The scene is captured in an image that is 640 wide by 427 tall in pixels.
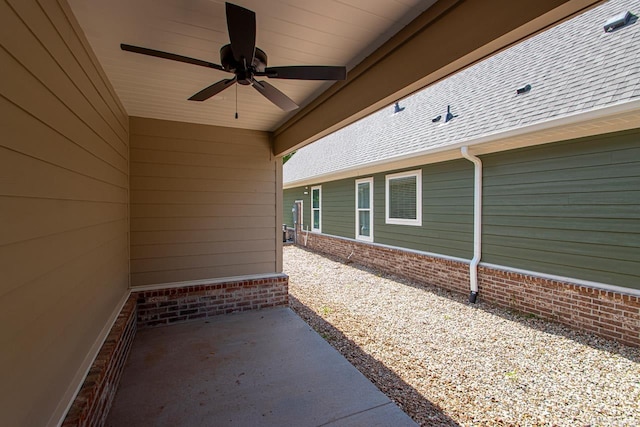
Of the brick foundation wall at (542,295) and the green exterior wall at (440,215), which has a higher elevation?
the green exterior wall at (440,215)

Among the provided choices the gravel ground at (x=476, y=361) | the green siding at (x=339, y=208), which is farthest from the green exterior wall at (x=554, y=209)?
the green siding at (x=339, y=208)

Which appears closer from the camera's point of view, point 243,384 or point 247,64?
point 247,64

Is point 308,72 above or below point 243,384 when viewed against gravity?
above

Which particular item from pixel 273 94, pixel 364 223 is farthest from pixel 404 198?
pixel 273 94

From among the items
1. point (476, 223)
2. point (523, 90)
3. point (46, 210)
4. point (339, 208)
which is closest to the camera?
point (46, 210)

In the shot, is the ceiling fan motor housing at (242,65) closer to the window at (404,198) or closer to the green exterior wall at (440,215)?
the green exterior wall at (440,215)

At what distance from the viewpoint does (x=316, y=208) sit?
446 inches

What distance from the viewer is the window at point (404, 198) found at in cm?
650

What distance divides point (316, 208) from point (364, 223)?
325cm

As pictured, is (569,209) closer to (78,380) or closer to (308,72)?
(308,72)

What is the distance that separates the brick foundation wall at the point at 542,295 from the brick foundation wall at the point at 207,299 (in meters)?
3.06

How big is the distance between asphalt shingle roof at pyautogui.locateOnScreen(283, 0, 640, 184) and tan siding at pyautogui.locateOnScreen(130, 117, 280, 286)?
2281mm

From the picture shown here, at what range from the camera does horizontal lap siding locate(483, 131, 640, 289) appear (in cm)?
352

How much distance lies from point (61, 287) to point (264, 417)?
A: 162cm
